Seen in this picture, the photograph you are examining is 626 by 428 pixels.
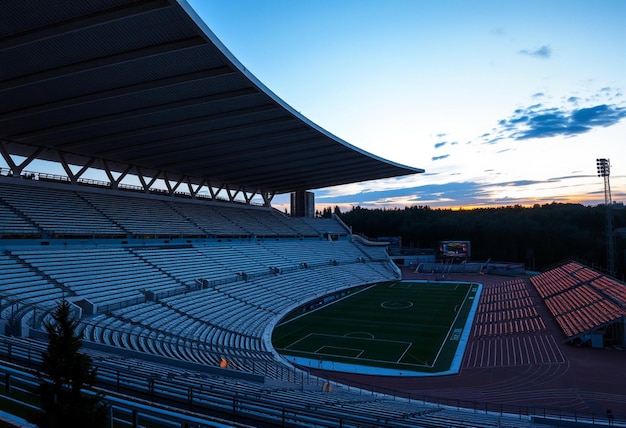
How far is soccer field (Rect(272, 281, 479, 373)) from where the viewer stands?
22.8 m

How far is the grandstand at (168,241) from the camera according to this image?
10.3 metres

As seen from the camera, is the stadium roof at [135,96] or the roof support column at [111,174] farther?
the roof support column at [111,174]

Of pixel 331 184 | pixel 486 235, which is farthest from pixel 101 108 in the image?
pixel 486 235

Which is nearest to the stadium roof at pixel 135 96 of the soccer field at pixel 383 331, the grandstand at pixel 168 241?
the grandstand at pixel 168 241

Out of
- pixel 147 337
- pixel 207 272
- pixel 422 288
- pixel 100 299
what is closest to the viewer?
pixel 147 337

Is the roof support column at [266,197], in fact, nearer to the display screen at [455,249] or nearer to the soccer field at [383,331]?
the soccer field at [383,331]

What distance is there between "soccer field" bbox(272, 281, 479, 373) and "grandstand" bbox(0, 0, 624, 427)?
1.66 meters

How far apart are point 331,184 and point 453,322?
28.6 metres

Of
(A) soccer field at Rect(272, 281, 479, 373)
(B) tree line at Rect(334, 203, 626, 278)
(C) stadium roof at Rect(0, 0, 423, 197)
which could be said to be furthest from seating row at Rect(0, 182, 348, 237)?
(B) tree line at Rect(334, 203, 626, 278)

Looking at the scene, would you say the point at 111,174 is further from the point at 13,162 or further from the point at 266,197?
the point at 266,197

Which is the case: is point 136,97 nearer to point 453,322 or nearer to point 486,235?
point 453,322

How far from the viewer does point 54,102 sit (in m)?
21.0

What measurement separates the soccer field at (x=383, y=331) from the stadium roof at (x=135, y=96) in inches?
537

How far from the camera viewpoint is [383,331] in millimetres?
28578
